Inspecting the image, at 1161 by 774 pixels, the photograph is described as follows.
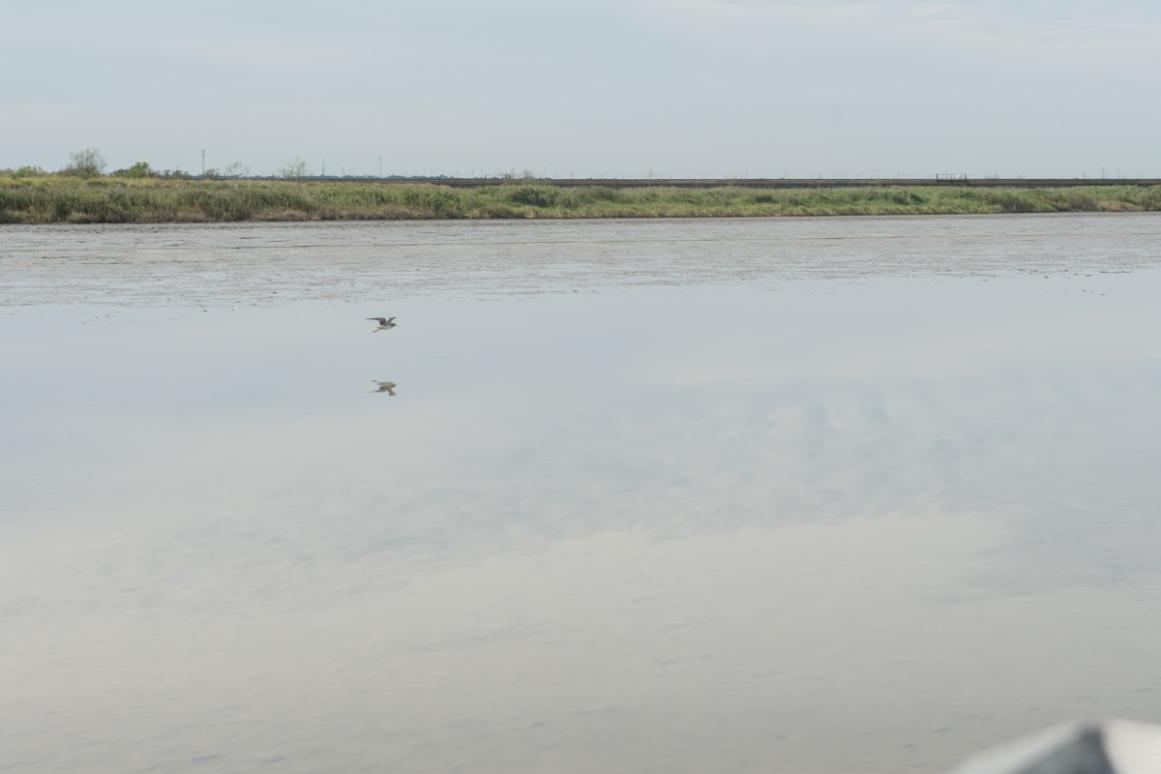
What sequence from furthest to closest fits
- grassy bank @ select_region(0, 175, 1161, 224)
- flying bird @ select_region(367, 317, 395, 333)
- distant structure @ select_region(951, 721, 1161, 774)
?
1. grassy bank @ select_region(0, 175, 1161, 224)
2. flying bird @ select_region(367, 317, 395, 333)
3. distant structure @ select_region(951, 721, 1161, 774)

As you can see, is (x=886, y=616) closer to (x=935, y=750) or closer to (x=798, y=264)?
(x=935, y=750)

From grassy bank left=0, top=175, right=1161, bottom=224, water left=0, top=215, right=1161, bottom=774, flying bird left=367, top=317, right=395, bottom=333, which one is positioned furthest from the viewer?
grassy bank left=0, top=175, right=1161, bottom=224

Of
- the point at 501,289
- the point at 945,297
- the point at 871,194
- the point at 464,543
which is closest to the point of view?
the point at 464,543

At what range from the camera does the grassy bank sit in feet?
159

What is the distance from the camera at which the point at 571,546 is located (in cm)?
663

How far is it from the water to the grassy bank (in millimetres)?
34237

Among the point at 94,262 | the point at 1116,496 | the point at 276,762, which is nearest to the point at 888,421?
the point at 1116,496

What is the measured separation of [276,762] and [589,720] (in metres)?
0.93

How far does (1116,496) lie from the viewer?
7484 mm

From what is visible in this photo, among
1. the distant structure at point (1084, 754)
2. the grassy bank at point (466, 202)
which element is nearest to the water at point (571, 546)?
the distant structure at point (1084, 754)

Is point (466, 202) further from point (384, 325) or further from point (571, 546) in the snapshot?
point (571, 546)

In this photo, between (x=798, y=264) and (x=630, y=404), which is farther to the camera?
(x=798, y=264)

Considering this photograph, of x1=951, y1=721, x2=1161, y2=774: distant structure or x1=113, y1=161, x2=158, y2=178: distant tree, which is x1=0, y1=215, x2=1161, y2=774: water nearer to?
x1=951, y1=721, x2=1161, y2=774: distant structure

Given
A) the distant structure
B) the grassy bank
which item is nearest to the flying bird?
the distant structure
